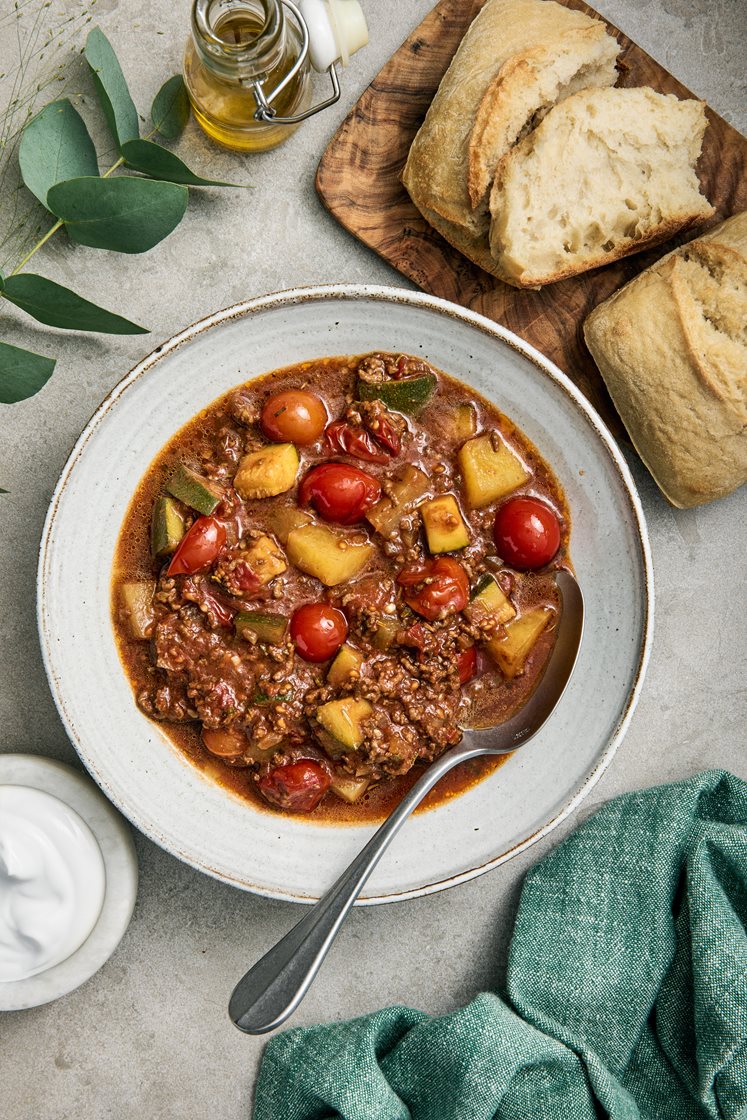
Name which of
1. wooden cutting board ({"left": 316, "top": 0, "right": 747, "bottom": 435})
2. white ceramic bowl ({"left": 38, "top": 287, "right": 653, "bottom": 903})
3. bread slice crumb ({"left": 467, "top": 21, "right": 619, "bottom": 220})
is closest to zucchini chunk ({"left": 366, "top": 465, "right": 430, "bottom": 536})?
white ceramic bowl ({"left": 38, "top": 287, "right": 653, "bottom": 903})

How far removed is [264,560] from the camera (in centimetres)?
346

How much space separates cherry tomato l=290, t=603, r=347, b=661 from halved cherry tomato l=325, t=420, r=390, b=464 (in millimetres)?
643

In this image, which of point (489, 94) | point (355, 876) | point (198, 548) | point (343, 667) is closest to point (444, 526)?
point (343, 667)

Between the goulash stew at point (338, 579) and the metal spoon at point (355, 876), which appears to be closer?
the metal spoon at point (355, 876)

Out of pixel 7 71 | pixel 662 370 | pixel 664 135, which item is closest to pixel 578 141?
pixel 664 135

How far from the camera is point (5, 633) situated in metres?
3.87

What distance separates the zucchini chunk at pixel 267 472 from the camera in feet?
11.4

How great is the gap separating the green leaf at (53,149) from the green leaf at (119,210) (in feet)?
0.56

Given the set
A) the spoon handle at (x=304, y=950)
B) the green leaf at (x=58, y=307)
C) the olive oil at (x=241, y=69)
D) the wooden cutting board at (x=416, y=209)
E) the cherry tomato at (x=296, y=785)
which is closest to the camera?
the spoon handle at (x=304, y=950)

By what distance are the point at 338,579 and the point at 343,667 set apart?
14.4 inches

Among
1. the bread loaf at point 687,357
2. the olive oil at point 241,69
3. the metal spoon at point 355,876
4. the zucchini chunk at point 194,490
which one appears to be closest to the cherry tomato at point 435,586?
the metal spoon at point 355,876

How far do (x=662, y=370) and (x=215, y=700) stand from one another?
2.30 meters

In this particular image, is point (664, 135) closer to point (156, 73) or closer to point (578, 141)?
point (578, 141)

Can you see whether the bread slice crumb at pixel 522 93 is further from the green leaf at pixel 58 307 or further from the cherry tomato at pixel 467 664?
the cherry tomato at pixel 467 664
